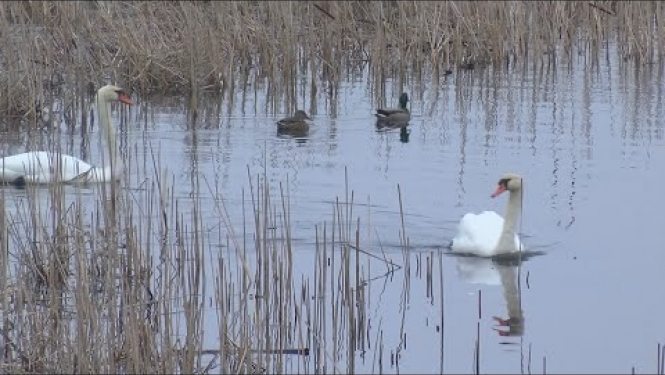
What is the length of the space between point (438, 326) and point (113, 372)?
6.99 ft

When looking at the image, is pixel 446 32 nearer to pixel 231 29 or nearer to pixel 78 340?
pixel 231 29

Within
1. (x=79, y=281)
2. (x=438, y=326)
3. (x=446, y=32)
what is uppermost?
(x=446, y=32)

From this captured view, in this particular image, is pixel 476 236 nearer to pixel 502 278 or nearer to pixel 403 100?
pixel 502 278

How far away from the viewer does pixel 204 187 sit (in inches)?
428

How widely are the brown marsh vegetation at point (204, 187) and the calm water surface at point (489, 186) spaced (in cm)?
20

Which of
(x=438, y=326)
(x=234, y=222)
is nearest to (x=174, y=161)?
(x=234, y=222)

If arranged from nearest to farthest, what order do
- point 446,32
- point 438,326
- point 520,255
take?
1. point 438,326
2. point 520,255
3. point 446,32

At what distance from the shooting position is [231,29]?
15.8 metres

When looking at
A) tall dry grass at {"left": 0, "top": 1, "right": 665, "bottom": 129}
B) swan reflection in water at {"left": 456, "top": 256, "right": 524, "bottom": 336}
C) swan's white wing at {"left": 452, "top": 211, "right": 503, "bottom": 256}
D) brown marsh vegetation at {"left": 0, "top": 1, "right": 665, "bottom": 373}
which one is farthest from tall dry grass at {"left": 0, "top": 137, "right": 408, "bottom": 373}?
tall dry grass at {"left": 0, "top": 1, "right": 665, "bottom": 129}

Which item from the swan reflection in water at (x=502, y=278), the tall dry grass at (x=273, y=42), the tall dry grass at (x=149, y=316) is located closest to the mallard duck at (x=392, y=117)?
the tall dry grass at (x=273, y=42)

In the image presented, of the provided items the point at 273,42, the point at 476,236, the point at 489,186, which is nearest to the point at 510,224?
the point at 476,236

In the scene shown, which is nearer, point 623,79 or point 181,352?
point 181,352

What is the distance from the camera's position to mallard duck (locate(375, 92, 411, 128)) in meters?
13.4

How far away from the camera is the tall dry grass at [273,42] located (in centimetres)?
1392
